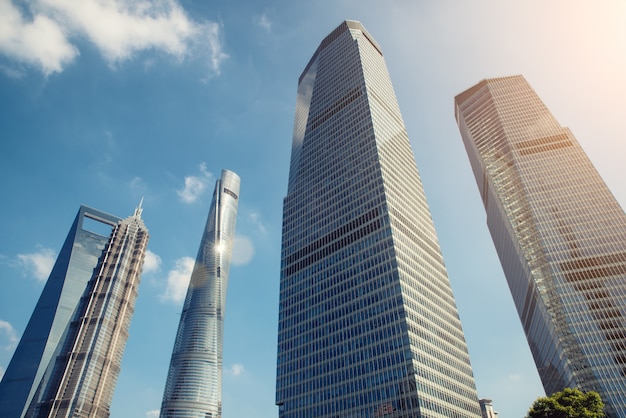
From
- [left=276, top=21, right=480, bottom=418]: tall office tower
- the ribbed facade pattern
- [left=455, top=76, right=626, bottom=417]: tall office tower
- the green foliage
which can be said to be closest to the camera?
the green foliage

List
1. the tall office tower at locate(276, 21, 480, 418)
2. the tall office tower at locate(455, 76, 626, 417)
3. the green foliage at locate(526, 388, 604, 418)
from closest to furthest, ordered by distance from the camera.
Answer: the green foliage at locate(526, 388, 604, 418), the tall office tower at locate(276, 21, 480, 418), the tall office tower at locate(455, 76, 626, 417)

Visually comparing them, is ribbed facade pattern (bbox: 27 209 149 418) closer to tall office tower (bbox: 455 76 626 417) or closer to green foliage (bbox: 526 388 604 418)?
green foliage (bbox: 526 388 604 418)

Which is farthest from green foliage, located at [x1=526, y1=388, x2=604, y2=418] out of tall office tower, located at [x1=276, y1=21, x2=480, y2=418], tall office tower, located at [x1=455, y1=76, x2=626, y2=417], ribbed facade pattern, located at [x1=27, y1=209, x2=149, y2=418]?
ribbed facade pattern, located at [x1=27, y1=209, x2=149, y2=418]

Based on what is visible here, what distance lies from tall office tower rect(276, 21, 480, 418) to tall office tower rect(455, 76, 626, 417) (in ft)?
134

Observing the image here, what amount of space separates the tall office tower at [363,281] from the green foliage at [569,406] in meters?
20.7

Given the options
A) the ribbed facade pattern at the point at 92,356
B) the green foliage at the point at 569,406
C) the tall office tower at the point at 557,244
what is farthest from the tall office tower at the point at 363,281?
the ribbed facade pattern at the point at 92,356

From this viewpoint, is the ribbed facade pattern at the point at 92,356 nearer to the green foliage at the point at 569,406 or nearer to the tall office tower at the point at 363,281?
the tall office tower at the point at 363,281

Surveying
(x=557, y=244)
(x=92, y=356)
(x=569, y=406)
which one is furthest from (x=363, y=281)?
(x=92, y=356)

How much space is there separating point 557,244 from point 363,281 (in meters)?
78.4

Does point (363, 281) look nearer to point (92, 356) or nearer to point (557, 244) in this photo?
point (557, 244)

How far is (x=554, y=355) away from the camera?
449ft

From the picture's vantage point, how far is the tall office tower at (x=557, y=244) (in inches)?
4727

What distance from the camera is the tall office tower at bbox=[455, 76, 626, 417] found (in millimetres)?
120062

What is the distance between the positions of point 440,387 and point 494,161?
118537 mm
